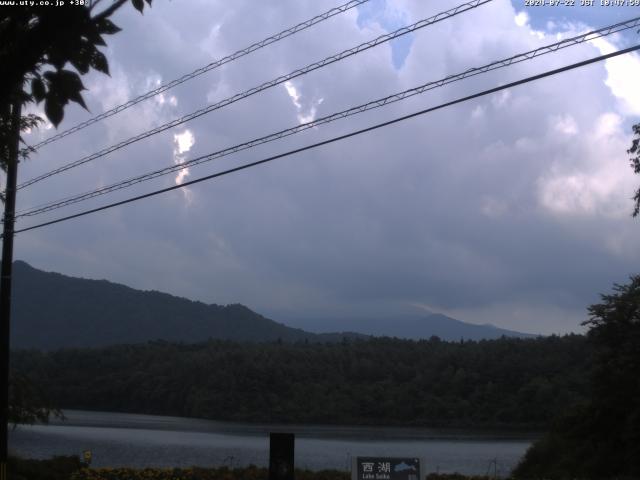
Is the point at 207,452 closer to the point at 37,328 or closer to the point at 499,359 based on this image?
the point at 499,359

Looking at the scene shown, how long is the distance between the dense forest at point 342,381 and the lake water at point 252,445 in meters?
2.05

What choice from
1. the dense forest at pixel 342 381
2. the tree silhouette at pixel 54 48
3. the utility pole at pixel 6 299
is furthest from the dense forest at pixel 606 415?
the tree silhouette at pixel 54 48

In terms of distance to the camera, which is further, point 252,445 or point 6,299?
point 252,445

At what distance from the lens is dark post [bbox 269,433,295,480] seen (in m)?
12.4

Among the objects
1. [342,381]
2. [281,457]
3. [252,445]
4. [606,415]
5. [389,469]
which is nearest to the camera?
[389,469]

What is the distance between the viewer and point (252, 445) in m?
32.8

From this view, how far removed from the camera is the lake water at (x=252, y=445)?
25.5m

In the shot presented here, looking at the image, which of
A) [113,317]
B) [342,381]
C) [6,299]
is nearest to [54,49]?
[6,299]

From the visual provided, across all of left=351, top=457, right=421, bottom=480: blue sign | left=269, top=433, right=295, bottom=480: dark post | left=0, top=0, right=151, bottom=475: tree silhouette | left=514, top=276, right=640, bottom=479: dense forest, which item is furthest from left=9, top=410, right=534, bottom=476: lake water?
left=0, top=0, right=151, bottom=475: tree silhouette

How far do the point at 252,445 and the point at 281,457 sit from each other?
2108cm

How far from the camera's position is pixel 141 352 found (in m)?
65.4

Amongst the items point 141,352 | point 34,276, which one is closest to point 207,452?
point 141,352

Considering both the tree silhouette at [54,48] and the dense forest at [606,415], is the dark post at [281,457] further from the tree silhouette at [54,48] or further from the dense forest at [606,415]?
the dense forest at [606,415]

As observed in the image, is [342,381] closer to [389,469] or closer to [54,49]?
[389,469]
